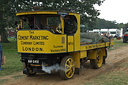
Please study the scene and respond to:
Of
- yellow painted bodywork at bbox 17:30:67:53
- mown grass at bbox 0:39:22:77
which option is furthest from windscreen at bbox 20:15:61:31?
mown grass at bbox 0:39:22:77

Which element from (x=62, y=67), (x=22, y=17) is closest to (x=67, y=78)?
(x=62, y=67)

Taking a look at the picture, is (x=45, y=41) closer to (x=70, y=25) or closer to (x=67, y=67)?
(x=67, y=67)

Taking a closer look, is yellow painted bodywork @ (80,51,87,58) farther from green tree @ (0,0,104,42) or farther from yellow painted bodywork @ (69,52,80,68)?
green tree @ (0,0,104,42)

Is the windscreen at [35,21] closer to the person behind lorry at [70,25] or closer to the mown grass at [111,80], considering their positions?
the person behind lorry at [70,25]

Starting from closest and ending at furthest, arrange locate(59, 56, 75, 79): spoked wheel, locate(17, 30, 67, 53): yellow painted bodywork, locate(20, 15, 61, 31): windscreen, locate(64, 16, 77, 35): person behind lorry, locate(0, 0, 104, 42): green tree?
1. locate(17, 30, 67, 53): yellow painted bodywork
2. locate(59, 56, 75, 79): spoked wheel
3. locate(20, 15, 61, 31): windscreen
4. locate(64, 16, 77, 35): person behind lorry
5. locate(0, 0, 104, 42): green tree

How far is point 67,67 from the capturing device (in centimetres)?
721

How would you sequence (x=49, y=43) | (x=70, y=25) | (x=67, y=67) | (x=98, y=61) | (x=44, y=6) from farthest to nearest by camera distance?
(x=44, y=6) < (x=98, y=61) < (x=70, y=25) < (x=67, y=67) < (x=49, y=43)

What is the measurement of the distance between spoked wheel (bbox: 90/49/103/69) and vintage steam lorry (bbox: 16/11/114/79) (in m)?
1.60

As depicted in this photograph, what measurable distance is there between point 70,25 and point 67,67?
176 cm

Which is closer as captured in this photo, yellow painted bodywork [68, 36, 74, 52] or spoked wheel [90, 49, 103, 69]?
yellow painted bodywork [68, 36, 74, 52]

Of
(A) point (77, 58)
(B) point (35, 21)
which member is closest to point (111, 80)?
(A) point (77, 58)

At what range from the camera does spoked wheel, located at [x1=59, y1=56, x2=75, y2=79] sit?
701 centimetres

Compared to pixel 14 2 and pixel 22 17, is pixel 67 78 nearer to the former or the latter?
pixel 22 17

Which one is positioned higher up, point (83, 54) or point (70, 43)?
point (70, 43)
